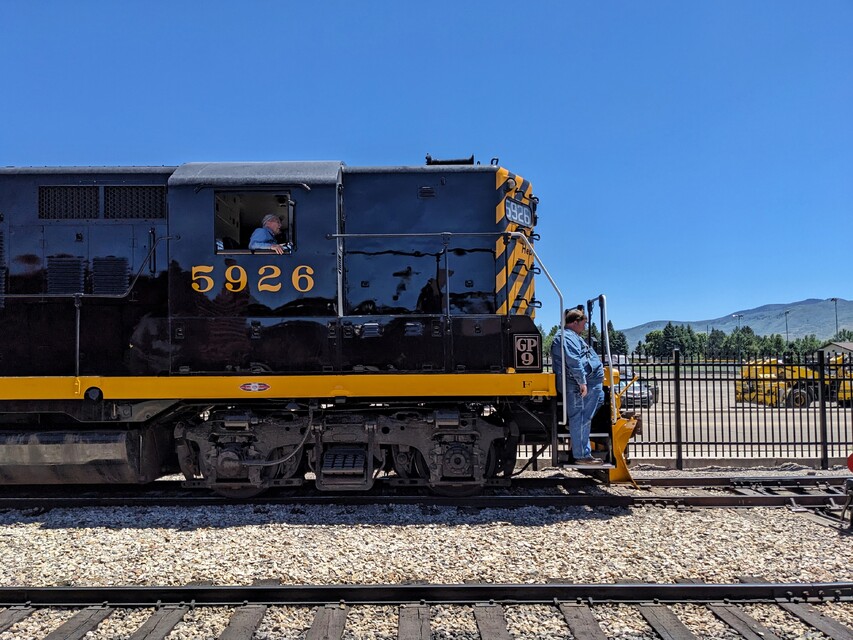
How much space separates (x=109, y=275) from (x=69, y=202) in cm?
103

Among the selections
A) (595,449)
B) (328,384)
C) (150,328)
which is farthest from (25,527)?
(595,449)

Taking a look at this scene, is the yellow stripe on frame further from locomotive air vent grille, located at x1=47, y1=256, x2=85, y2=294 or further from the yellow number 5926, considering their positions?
locomotive air vent grille, located at x1=47, y1=256, x2=85, y2=294

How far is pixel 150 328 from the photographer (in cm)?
618

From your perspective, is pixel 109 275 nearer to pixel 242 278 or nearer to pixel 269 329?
pixel 242 278

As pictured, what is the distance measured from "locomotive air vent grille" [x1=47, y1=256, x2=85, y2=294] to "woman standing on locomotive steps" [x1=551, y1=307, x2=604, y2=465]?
561 cm

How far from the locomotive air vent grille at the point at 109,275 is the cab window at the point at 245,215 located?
1.25 m

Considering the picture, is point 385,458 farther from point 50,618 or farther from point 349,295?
point 50,618

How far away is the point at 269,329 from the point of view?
19.8 feet

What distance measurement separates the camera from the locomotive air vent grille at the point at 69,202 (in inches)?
255

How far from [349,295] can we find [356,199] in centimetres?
115

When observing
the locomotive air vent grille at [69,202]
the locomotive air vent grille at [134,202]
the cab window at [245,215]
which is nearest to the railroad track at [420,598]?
the cab window at [245,215]

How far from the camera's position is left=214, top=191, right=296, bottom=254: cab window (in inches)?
239

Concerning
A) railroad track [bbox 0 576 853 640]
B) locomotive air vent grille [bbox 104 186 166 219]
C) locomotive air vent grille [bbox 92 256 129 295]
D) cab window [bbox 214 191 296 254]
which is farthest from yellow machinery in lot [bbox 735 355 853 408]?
locomotive air vent grille [bbox 92 256 129 295]

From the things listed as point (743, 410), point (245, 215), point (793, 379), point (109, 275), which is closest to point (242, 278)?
point (245, 215)
